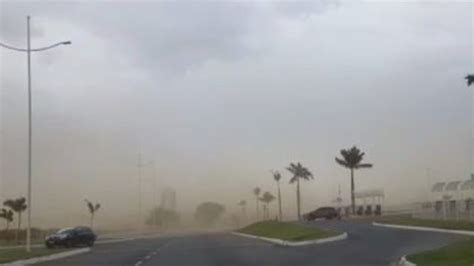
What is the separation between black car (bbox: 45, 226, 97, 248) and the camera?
58.3m

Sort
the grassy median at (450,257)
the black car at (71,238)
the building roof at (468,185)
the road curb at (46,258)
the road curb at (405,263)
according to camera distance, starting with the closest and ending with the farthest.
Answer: the grassy median at (450,257) → the road curb at (405,263) → the road curb at (46,258) → the black car at (71,238) → the building roof at (468,185)

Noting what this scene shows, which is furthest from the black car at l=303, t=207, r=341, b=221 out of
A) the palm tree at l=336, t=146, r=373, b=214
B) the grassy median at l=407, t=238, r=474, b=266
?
the grassy median at l=407, t=238, r=474, b=266

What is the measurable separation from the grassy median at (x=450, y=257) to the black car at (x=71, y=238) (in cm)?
3438

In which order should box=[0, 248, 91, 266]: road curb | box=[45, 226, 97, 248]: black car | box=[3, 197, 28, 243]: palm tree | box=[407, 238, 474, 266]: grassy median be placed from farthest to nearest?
box=[3, 197, 28, 243]: palm tree → box=[45, 226, 97, 248]: black car → box=[0, 248, 91, 266]: road curb → box=[407, 238, 474, 266]: grassy median

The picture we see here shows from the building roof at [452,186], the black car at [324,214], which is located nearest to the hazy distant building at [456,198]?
the building roof at [452,186]

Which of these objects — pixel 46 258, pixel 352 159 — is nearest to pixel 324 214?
pixel 352 159

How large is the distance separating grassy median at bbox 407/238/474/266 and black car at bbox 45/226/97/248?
113 ft

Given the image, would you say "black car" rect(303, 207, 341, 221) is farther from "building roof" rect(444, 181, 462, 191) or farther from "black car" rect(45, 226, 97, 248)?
"black car" rect(45, 226, 97, 248)

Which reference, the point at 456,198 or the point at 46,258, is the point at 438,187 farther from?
the point at 46,258

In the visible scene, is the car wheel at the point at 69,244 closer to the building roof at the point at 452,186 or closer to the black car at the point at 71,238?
the black car at the point at 71,238

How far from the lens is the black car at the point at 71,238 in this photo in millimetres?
58281

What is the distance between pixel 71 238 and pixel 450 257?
37480 millimetres

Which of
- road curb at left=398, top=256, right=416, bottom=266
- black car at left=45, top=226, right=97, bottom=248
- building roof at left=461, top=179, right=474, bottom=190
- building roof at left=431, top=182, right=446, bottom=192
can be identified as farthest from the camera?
building roof at left=431, top=182, right=446, bottom=192

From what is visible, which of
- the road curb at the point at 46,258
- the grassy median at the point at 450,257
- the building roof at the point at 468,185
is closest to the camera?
the grassy median at the point at 450,257
